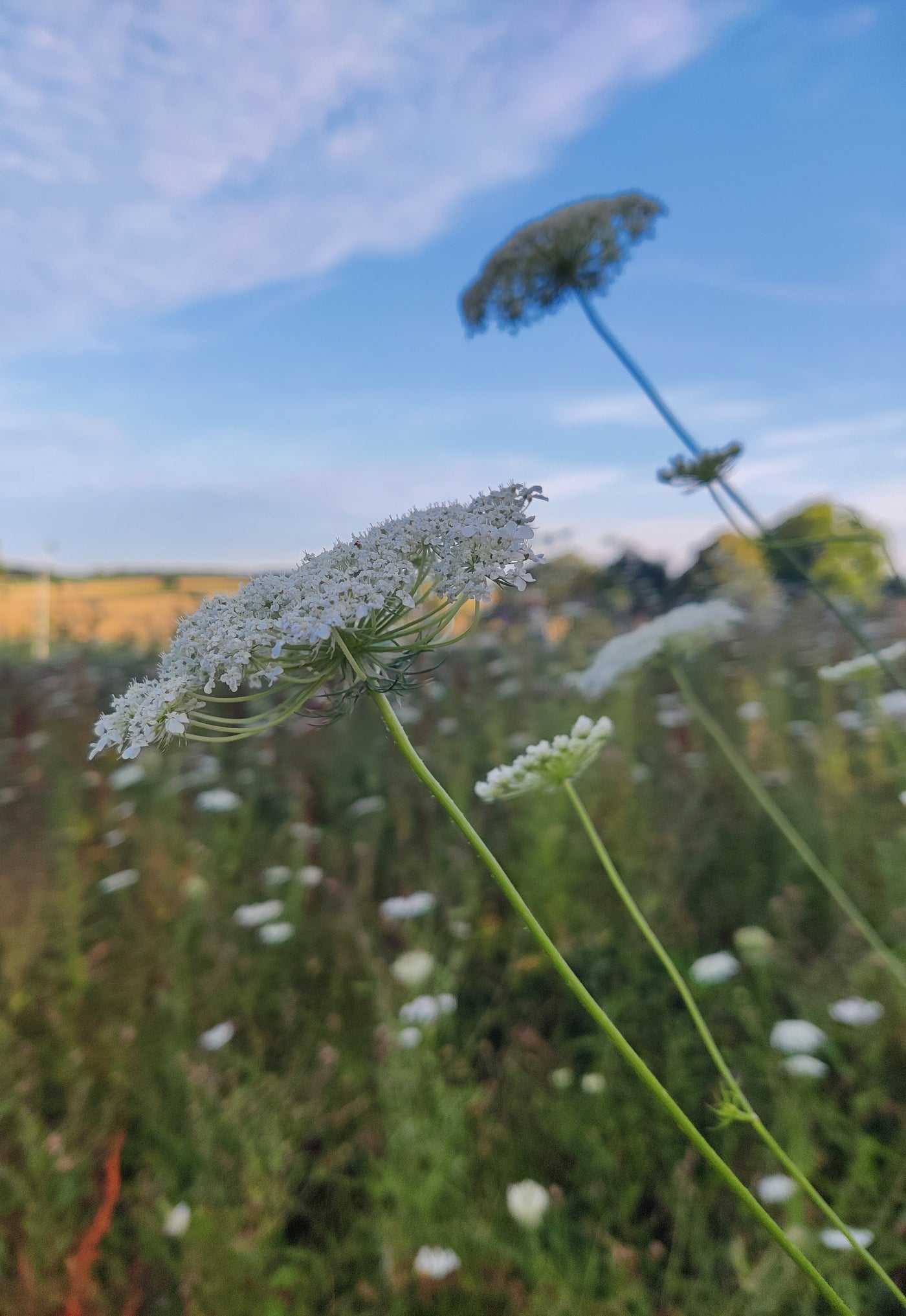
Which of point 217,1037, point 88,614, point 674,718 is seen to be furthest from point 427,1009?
point 88,614

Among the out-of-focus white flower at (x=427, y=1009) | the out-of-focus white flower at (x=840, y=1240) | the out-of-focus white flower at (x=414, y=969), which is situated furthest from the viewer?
the out-of-focus white flower at (x=414, y=969)

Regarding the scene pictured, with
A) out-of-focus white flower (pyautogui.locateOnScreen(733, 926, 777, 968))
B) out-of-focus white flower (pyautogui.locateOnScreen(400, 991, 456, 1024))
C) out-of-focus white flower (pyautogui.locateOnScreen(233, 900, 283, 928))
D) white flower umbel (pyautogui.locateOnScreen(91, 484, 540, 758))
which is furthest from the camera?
out-of-focus white flower (pyautogui.locateOnScreen(233, 900, 283, 928))

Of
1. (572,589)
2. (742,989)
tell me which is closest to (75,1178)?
(742,989)

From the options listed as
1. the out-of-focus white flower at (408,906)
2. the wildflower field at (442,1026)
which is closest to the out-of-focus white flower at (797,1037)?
the wildflower field at (442,1026)

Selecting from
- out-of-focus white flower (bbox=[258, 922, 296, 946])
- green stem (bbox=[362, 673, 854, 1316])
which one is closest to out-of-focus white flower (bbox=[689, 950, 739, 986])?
out-of-focus white flower (bbox=[258, 922, 296, 946])

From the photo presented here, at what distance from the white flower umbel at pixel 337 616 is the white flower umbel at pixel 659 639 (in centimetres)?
171

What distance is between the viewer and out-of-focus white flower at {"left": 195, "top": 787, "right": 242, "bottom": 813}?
12.2ft

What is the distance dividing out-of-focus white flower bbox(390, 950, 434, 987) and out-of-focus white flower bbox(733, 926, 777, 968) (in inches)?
40.2

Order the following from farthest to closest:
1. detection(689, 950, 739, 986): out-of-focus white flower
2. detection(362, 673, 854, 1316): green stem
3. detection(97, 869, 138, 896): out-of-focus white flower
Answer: detection(97, 869, 138, 896): out-of-focus white flower → detection(689, 950, 739, 986): out-of-focus white flower → detection(362, 673, 854, 1316): green stem

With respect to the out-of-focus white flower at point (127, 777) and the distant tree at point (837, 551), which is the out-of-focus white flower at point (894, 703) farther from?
the out-of-focus white flower at point (127, 777)

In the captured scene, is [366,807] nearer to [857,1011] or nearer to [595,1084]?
[595,1084]

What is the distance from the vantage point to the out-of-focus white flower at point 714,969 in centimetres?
246

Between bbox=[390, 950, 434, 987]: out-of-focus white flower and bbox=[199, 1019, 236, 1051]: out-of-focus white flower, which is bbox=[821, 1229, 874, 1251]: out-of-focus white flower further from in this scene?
bbox=[199, 1019, 236, 1051]: out-of-focus white flower

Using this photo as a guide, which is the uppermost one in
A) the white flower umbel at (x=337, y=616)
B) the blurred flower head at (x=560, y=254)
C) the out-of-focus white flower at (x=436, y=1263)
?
the blurred flower head at (x=560, y=254)
